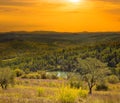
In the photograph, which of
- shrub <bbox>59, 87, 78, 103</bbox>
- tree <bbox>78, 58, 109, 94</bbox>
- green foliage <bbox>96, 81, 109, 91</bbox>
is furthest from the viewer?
green foliage <bbox>96, 81, 109, 91</bbox>

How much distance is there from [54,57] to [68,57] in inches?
479

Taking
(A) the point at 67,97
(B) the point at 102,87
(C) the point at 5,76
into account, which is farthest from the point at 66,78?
(A) the point at 67,97

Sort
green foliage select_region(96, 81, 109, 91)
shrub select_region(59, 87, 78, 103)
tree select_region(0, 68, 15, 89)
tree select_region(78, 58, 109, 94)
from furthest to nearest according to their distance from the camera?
1. green foliage select_region(96, 81, 109, 91)
2. tree select_region(0, 68, 15, 89)
3. tree select_region(78, 58, 109, 94)
4. shrub select_region(59, 87, 78, 103)

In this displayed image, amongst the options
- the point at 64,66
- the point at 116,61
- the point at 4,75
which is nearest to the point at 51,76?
the point at 4,75

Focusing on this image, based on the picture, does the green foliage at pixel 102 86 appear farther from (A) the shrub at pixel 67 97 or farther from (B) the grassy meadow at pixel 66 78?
(A) the shrub at pixel 67 97

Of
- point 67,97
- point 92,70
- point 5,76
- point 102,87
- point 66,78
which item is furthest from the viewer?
point 66,78

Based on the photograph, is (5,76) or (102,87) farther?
(102,87)

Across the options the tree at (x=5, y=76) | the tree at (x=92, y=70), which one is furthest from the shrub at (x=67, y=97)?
the tree at (x=5, y=76)

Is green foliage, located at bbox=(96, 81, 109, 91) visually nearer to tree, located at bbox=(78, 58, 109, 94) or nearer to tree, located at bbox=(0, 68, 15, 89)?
tree, located at bbox=(78, 58, 109, 94)

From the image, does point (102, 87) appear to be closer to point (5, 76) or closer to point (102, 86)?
point (102, 86)

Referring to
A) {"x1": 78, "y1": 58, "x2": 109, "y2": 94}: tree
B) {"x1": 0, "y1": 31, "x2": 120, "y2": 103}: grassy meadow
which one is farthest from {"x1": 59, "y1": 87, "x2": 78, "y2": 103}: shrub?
{"x1": 78, "y1": 58, "x2": 109, "y2": 94}: tree

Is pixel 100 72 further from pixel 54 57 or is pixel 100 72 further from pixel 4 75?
pixel 54 57

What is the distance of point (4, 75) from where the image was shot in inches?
1758

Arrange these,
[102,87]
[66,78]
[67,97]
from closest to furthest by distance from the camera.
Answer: [67,97]
[102,87]
[66,78]
